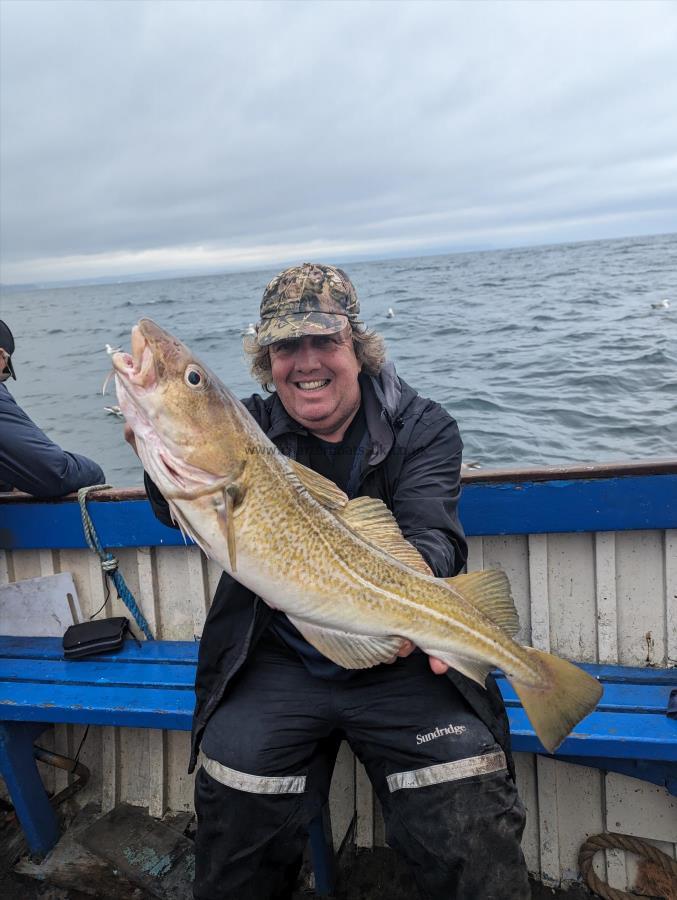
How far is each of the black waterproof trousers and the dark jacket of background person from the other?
1.84 m

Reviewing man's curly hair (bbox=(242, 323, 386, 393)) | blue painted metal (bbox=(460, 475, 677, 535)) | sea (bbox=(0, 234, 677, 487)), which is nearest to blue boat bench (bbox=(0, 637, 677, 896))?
blue painted metal (bbox=(460, 475, 677, 535))

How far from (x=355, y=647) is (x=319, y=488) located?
0.59 m

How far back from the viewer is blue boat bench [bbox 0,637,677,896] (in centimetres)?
290

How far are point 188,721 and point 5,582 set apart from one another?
1873mm

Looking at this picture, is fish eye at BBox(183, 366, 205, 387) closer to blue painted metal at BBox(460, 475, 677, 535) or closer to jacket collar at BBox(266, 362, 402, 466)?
jacket collar at BBox(266, 362, 402, 466)

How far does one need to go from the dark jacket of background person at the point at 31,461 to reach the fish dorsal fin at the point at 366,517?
6.76 ft

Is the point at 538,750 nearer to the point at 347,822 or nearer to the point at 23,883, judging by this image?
the point at 347,822

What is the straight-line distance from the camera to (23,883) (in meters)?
→ 3.47

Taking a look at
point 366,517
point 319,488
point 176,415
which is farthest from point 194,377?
point 366,517

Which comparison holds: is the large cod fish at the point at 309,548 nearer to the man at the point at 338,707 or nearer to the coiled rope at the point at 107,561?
the man at the point at 338,707

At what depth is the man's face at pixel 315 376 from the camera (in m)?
3.11

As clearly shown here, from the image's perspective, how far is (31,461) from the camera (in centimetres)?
389

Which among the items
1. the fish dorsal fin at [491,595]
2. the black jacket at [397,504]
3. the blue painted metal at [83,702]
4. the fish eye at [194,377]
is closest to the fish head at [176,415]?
the fish eye at [194,377]

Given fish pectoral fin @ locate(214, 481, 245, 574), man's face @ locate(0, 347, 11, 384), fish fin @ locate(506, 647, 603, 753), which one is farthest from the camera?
man's face @ locate(0, 347, 11, 384)
